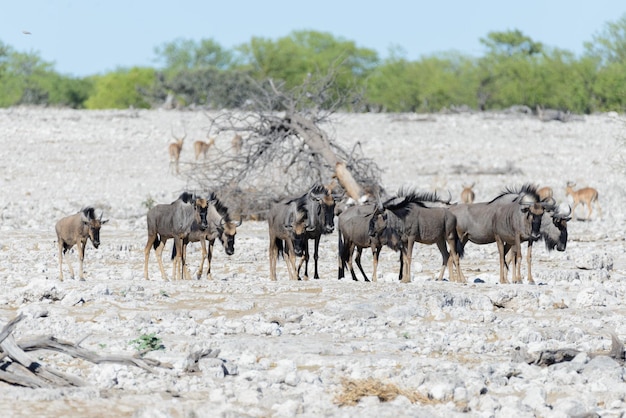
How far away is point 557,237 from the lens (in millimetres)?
17484

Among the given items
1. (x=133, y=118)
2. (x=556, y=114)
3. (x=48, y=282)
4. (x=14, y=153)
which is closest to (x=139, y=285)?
(x=48, y=282)

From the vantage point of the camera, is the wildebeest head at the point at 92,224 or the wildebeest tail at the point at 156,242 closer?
the wildebeest head at the point at 92,224

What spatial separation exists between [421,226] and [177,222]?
336cm

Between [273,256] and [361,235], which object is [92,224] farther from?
[361,235]

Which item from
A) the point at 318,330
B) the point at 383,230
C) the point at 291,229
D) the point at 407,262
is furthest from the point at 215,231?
the point at 318,330

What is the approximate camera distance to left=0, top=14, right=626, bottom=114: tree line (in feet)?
185

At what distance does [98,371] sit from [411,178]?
23905 mm

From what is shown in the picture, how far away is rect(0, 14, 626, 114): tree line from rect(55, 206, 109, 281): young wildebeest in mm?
29732

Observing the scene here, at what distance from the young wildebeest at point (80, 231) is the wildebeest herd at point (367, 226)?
1 cm

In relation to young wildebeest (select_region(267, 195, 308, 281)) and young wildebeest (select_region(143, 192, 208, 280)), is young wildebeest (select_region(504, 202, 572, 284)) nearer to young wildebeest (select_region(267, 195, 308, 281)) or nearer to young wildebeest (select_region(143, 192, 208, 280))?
young wildebeest (select_region(267, 195, 308, 281))

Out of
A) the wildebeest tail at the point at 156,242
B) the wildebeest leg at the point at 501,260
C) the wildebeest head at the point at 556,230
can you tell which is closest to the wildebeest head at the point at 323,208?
the wildebeest leg at the point at 501,260

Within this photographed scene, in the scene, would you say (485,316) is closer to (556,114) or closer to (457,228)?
(457,228)

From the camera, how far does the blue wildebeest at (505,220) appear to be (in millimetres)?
16906

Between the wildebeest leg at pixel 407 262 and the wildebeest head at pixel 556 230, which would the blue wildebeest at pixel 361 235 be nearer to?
the wildebeest leg at pixel 407 262
